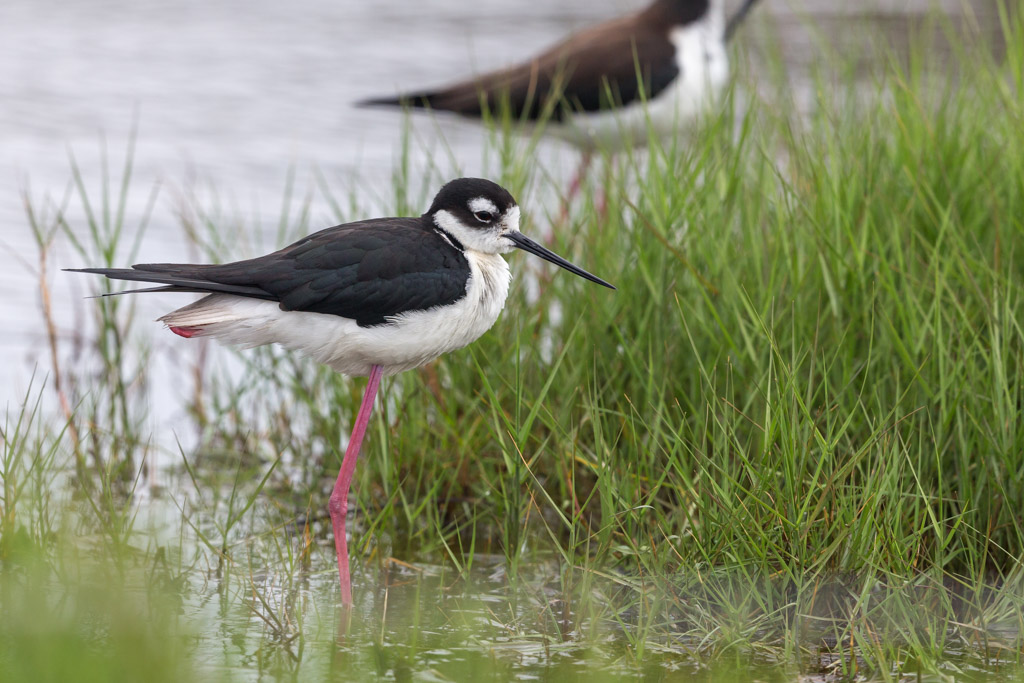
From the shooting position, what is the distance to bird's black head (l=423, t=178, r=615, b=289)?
13.3 ft

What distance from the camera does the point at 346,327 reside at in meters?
3.87

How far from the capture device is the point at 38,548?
350 cm

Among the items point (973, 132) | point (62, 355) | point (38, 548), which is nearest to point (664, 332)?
point (973, 132)

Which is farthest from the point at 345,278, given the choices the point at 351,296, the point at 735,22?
the point at 735,22

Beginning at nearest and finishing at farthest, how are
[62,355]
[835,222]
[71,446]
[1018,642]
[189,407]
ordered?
[1018,642], [835,222], [71,446], [189,407], [62,355]

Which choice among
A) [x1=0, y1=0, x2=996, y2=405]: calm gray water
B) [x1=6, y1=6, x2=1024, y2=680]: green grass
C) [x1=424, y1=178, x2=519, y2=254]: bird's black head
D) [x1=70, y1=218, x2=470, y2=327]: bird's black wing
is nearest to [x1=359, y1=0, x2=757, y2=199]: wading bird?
[x1=0, y1=0, x2=996, y2=405]: calm gray water

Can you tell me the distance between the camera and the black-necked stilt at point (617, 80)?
24.0 ft

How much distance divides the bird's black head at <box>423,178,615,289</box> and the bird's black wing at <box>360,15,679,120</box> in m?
3.18

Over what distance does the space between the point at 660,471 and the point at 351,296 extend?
48.4 inches

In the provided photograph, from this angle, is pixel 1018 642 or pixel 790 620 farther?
pixel 790 620

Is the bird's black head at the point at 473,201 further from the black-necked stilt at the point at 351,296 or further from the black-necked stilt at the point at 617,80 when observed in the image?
the black-necked stilt at the point at 617,80

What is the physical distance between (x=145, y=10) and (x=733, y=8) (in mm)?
6136

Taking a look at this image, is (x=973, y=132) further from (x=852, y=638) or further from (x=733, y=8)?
(x=733, y=8)

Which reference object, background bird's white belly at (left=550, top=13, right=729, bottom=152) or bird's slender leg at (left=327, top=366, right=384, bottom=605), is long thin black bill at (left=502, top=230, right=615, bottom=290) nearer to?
bird's slender leg at (left=327, top=366, right=384, bottom=605)
